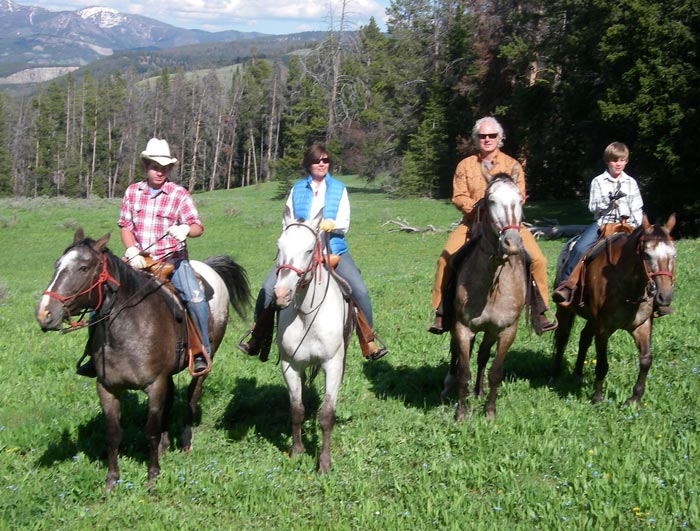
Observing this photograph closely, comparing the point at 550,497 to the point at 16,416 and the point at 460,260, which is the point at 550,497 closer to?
the point at 460,260

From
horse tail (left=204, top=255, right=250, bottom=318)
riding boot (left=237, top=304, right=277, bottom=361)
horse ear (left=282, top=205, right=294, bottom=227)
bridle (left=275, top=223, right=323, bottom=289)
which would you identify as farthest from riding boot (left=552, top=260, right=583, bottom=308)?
horse tail (left=204, top=255, right=250, bottom=318)

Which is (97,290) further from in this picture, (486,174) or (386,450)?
(486,174)

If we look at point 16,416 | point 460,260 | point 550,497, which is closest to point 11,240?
point 16,416

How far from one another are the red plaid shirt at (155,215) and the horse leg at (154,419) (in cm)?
140

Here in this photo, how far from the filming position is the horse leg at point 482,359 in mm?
7781

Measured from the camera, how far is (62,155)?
92500 mm

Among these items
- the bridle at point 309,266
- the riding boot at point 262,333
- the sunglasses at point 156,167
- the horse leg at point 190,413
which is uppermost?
the sunglasses at point 156,167

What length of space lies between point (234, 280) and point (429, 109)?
46425mm

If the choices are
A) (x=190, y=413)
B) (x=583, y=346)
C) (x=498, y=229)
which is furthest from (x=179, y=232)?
(x=583, y=346)

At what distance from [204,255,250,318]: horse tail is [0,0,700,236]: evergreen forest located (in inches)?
522

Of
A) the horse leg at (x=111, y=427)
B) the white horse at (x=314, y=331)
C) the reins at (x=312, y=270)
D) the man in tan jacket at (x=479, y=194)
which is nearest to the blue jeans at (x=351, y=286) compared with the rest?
the white horse at (x=314, y=331)

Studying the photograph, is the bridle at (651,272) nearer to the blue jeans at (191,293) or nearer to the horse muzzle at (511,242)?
the horse muzzle at (511,242)

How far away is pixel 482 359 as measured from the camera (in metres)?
8.09

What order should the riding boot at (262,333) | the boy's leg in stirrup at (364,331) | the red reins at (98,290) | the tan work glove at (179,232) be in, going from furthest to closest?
the boy's leg in stirrup at (364,331), the riding boot at (262,333), the tan work glove at (179,232), the red reins at (98,290)
